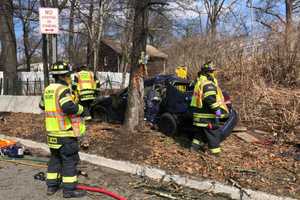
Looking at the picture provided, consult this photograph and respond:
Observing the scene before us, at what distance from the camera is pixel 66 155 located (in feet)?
18.8

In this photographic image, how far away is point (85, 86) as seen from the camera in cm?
1025

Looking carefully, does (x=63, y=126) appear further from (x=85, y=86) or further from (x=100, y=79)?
(x=100, y=79)

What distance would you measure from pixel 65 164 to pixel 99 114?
16.8 feet

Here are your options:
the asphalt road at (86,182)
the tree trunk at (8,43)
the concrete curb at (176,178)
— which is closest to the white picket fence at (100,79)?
the tree trunk at (8,43)

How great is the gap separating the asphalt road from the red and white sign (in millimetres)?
3153

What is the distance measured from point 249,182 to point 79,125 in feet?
8.81

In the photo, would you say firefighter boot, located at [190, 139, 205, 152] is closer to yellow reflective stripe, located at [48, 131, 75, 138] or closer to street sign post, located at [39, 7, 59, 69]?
yellow reflective stripe, located at [48, 131, 75, 138]

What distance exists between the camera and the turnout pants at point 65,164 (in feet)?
18.6

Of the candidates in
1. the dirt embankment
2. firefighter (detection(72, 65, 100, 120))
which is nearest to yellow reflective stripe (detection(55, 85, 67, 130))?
the dirt embankment

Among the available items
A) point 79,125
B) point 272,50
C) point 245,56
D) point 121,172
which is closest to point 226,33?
point 245,56

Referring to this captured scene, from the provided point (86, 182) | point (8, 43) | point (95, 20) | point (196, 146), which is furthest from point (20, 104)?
point (95, 20)

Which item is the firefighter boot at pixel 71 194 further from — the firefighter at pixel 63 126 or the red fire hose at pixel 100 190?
the red fire hose at pixel 100 190

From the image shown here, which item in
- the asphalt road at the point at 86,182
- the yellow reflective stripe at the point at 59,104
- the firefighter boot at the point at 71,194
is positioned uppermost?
the yellow reflective stripe at the point at 59,104

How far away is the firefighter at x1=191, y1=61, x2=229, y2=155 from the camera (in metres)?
7.09
